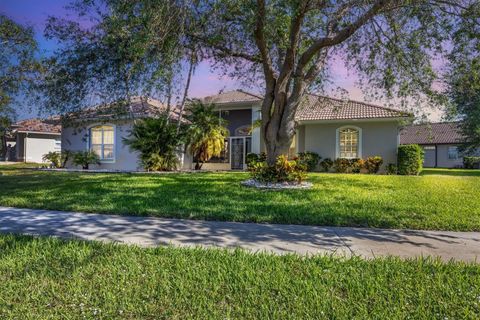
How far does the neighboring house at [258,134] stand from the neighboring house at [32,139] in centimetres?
1733

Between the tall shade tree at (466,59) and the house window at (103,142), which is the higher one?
the tall shade tree at (466,59)

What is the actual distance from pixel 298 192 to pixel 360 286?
672 cm

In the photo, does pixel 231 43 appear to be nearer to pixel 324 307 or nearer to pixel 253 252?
pixel 253 252

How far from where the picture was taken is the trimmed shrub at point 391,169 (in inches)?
809

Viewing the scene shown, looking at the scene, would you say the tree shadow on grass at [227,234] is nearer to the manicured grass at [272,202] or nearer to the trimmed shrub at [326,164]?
the manicured grass at [272,202]

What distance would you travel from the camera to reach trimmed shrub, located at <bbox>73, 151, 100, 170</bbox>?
20.8 meters

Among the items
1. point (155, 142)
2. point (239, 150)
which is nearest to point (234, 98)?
point (239, 150)

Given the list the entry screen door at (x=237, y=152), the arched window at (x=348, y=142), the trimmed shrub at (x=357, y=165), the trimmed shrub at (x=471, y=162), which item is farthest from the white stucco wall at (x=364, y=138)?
the trimmed shrub at (x=471, y=162)

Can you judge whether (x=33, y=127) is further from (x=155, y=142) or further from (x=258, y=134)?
(x=258, y=134)

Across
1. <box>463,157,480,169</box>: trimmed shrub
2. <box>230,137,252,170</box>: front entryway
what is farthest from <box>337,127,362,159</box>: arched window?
<box>463,157,480,169</box>: trimmed shrub

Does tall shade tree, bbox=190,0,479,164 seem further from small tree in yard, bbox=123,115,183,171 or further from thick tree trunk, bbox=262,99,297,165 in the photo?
small tree in yard, bbox=123,115,183,171

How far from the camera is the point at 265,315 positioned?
129 inches

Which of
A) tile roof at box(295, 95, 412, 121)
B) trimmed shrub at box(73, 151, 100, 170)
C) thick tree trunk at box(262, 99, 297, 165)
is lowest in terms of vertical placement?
trimmed shrub at box(73, 151, 100, 170)

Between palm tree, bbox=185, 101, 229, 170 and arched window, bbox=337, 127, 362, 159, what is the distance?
7.40 m
